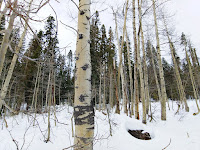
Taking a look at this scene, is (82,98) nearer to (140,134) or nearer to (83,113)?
(83,113)

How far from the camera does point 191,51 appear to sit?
46.3ft

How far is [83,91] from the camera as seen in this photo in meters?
1.42

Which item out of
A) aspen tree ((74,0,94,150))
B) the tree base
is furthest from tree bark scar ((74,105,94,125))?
the tree base

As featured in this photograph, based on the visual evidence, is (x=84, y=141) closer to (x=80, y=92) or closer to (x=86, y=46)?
(x=80, y=92)

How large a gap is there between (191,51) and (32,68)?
792 inches

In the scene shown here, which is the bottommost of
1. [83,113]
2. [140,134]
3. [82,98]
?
[140,134]

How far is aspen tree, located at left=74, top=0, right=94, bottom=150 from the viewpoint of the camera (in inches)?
52.5

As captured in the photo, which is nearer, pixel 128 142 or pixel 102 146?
pixel 102 146

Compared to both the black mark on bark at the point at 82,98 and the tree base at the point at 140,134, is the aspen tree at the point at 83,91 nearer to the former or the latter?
the black mark on bark at the point at 82,98

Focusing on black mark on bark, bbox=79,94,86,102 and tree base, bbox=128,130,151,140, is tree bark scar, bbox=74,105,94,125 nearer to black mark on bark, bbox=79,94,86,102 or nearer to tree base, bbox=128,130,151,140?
black mark on bark, bbox=79,94,86,102

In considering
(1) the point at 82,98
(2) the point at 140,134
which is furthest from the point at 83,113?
(2) the point at 140,134

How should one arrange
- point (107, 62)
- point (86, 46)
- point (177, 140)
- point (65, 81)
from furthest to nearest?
point (65, 81) → point (107, 62) → point (177, 140) → point (86, 46)

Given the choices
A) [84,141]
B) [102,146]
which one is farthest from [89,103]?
[102,146]

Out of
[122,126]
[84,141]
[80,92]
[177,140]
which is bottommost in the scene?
[177,140]
